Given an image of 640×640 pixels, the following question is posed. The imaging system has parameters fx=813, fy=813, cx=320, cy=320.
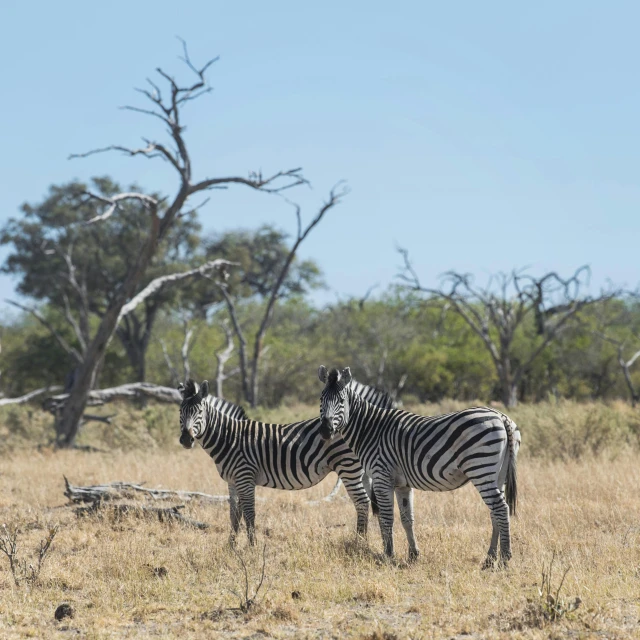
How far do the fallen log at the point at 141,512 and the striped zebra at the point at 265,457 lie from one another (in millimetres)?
971

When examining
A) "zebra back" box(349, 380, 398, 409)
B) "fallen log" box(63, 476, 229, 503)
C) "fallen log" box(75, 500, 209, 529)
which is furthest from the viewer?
"fallen log" box(63, 476, 229, 503)

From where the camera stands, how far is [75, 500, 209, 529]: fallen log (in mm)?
9742

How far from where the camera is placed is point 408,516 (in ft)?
26.6

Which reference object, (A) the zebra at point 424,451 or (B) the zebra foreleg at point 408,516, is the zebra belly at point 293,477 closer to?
(A) the zebra at point 424,451

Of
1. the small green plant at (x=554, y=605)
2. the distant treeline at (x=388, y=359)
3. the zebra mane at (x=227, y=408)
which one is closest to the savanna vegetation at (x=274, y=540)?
the small green plant at (x=554, y=605)

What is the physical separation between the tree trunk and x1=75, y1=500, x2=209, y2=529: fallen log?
7.52 metres

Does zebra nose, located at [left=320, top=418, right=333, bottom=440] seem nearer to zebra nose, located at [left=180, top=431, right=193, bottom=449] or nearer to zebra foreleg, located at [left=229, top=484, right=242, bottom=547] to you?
zebra nose, located at [left=180, top=431, right=193, bottom=449]

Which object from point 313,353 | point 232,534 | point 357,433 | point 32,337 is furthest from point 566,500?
point 32,337

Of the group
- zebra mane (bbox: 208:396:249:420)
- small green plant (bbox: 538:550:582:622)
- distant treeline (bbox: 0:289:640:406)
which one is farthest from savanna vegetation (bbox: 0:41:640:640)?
distant treeline (bbox: 0:289:640:406)

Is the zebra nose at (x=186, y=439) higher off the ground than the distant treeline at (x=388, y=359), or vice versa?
the distant treeline at (x=388, y=359)

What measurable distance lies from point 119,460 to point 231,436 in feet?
24.8

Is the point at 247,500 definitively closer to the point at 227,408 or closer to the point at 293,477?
the point at 293,477

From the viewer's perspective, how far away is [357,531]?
8.66 metres

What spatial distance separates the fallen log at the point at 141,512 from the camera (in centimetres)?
974
